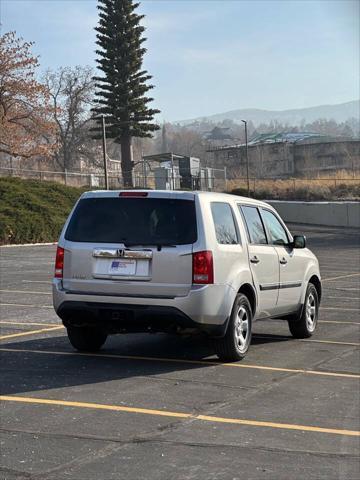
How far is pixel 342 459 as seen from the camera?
4988 mm

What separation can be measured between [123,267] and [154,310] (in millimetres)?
575

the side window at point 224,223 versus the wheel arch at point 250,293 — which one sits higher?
the side window at point 224,223

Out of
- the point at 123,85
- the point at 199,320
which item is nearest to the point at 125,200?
the point at 199,320

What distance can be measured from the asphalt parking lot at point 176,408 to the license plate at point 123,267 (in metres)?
1.01

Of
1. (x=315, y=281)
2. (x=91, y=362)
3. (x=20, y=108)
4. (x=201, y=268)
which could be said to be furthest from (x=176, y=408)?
(x=20, y=108)

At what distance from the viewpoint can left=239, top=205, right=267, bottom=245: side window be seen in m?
8.65

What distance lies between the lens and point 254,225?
8.84 meters

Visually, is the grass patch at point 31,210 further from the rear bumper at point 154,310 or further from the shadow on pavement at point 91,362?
the rear bumper at point 154,310

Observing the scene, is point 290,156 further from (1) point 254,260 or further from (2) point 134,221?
(2) point 134,221

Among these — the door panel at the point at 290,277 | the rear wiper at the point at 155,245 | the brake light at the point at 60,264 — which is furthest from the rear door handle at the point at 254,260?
the brake light at the point at 60,264

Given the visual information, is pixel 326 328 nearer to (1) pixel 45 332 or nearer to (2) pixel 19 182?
(1) pixel 45 332

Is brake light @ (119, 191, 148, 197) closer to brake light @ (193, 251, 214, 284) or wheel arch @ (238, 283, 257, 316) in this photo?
brake light @ (193, 251, 214, 284)

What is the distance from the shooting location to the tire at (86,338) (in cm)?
834

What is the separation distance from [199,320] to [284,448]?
238cm
